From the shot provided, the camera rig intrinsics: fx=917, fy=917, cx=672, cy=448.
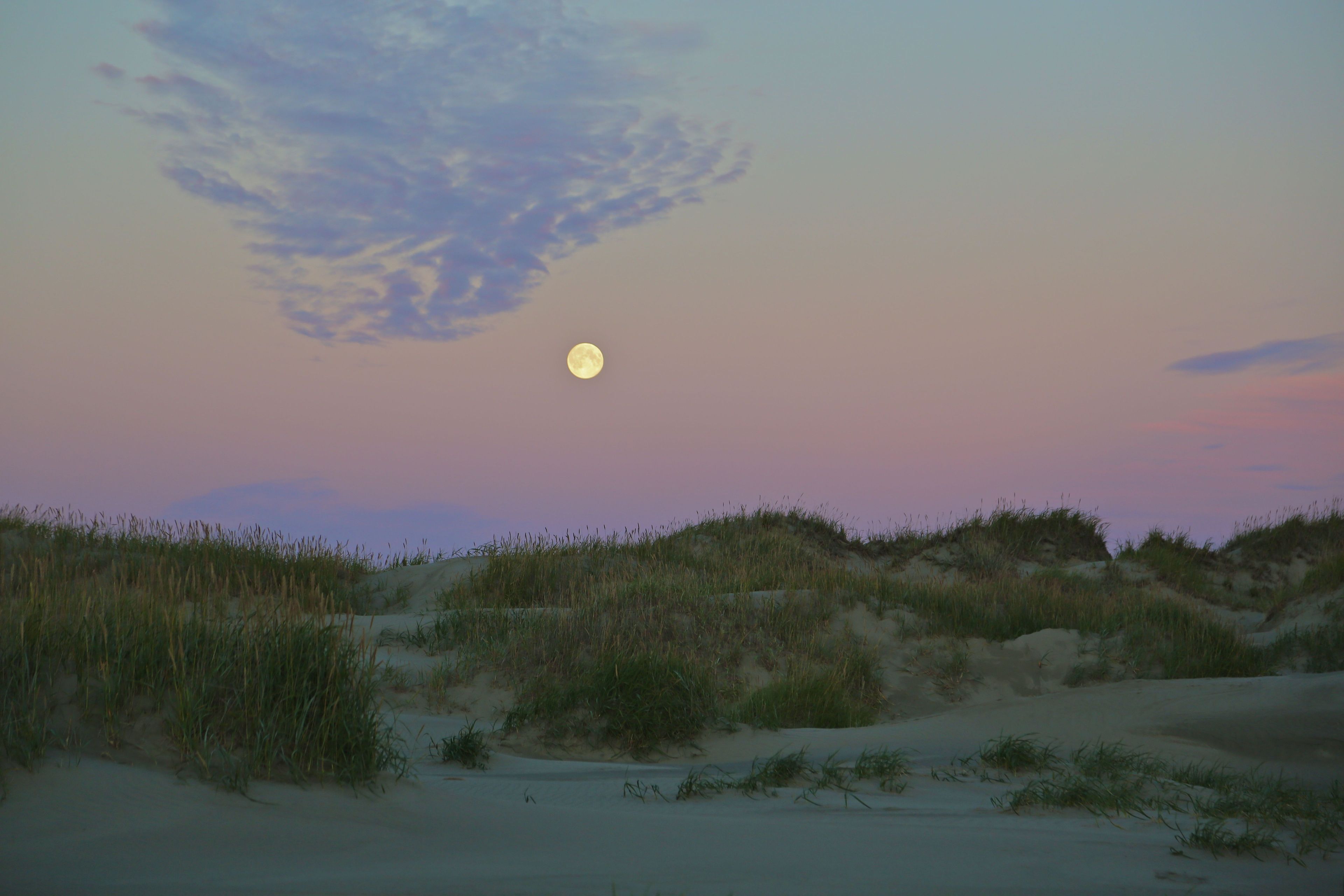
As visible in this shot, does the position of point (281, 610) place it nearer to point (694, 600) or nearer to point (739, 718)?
point (739, 718)

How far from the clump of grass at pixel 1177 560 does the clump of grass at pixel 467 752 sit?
15847 mm

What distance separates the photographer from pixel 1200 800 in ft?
16.7

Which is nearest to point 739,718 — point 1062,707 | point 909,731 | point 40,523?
point 909,731

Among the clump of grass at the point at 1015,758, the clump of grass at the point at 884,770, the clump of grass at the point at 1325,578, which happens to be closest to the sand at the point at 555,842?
the clump of grass at the point at 884,770

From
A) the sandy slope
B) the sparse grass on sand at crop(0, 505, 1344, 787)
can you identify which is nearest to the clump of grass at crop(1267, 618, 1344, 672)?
the sparse grass on sand at crop(0, 505, 1344, 787)

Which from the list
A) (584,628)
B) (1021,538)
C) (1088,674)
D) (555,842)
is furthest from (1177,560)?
(555,842)

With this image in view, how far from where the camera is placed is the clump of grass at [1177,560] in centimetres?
1830

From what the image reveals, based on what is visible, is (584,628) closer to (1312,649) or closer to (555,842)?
(555,842)

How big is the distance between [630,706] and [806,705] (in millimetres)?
2244

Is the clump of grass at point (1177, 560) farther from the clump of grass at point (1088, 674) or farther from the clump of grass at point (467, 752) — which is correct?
the clump of grass at point (467, 752)

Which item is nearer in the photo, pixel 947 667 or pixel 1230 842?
pixel 1230 842

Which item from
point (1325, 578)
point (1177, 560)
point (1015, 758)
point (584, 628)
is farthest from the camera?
point (1177, 560)

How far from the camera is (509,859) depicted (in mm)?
3371

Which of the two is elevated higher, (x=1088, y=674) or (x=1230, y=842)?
(x=1088, y=674)
